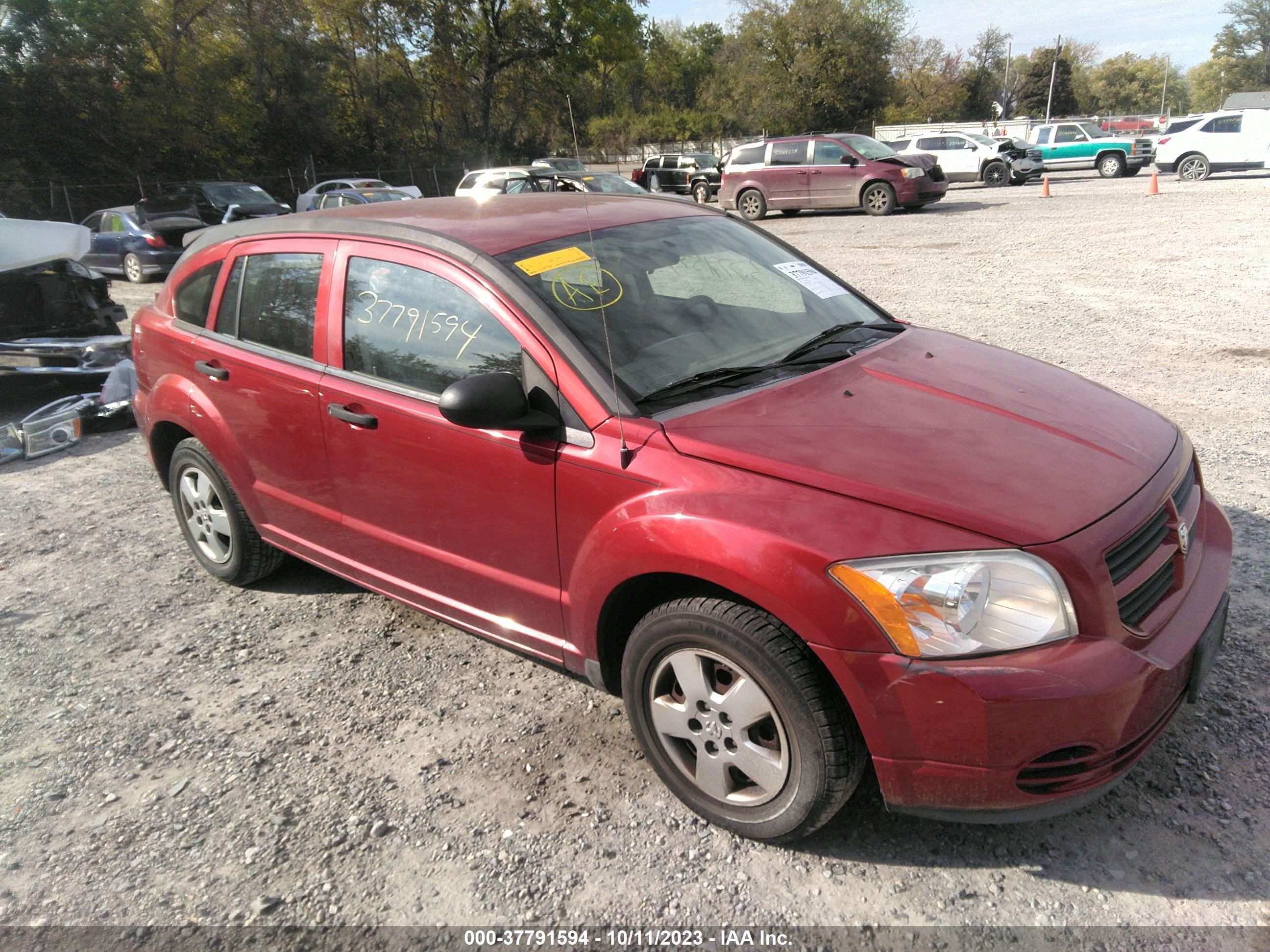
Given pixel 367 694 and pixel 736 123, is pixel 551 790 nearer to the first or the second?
pixel 367 694

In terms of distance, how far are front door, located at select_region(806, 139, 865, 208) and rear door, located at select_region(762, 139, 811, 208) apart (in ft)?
0.53

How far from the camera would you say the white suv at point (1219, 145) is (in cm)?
2328

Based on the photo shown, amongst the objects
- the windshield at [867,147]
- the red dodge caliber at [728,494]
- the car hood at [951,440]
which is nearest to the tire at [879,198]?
the windshield at [867,147]

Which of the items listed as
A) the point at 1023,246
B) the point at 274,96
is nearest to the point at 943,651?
the point at 1023,246

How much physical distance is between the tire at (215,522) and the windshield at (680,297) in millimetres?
2044

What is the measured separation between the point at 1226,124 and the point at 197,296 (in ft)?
90.3

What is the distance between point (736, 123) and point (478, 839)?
193ft

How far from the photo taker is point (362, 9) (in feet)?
122

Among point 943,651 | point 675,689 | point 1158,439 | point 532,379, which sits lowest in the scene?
point 675,689

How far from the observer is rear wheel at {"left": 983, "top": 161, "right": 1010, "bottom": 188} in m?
28.0

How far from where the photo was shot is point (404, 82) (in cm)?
3919

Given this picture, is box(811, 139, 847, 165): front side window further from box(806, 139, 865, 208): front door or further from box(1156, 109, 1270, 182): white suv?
box(1156, 109, 1270, 182): white suv

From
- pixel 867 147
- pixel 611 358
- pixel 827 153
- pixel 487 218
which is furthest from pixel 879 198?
pixel 611 358

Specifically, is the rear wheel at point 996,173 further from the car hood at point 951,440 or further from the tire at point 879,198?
the car hood at point 951,440
